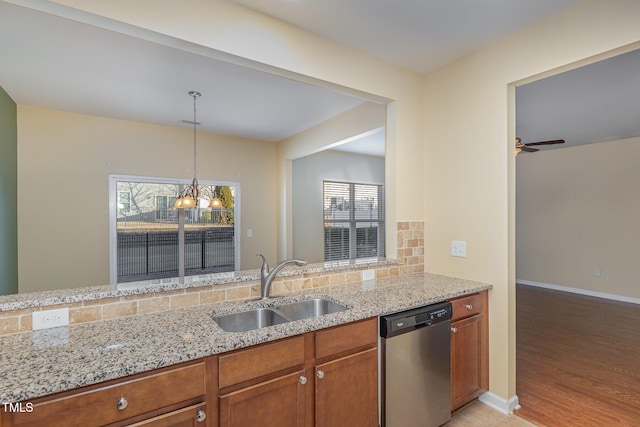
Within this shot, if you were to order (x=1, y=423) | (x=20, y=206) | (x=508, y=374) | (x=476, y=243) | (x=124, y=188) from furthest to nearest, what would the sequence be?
(x=124, y=188) → (x=20, y=206) → (x=476, y=243) → (x=508, y=374) → (x=1, y=423)

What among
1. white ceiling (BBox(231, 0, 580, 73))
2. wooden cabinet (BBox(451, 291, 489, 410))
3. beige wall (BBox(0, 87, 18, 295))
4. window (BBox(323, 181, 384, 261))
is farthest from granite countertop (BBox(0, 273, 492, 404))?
window (BBox(323, 181, 384, 261))

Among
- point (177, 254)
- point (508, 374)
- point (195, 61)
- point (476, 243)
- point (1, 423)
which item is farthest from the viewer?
point (177, 254)

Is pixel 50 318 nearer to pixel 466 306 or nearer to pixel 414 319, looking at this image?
pixel 414 319

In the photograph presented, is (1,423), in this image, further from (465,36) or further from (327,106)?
(327,106)

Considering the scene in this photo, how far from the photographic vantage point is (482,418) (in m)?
2.12

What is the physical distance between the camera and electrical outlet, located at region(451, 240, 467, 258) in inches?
97.0

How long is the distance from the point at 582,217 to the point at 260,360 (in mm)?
6338

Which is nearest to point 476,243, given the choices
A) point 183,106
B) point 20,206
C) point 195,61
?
point 195,61

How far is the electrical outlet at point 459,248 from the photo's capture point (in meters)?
2.46

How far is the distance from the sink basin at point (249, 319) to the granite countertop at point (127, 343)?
0.04m

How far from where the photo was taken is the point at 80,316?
1.48 m

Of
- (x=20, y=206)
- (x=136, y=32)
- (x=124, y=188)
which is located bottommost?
(x=20, y=206)

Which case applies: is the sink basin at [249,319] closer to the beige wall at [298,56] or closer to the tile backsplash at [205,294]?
the tile backsplash at [205,294]

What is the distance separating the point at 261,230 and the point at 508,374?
4.01 m
